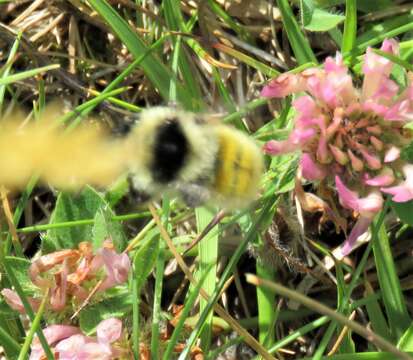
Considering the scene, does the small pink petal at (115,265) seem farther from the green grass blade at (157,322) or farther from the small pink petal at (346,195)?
the small pink petal at (346,195)

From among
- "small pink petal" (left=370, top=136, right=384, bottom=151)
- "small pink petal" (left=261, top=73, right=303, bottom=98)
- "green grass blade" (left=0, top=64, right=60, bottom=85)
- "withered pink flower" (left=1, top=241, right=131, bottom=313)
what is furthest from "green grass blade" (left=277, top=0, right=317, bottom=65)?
"withered pink flower" (left=1, top=241, right=131, bottom=313)

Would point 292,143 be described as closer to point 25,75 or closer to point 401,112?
point 401,112

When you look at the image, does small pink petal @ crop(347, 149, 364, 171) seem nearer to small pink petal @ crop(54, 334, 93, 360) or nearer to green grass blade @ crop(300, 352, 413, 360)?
green grass blade @ crop(300, 352, 413, 360)

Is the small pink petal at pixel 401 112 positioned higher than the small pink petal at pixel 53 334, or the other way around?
the small pink petal at pixel 401 112

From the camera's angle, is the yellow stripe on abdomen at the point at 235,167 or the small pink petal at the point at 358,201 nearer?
the yellow stripe on abdomen at the point at 235,167

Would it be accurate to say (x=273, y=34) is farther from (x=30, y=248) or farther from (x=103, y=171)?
(x=103, y=171)

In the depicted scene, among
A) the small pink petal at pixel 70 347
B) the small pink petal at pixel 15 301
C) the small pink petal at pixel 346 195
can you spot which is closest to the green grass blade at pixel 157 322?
the small pink petal at pixel 70 347

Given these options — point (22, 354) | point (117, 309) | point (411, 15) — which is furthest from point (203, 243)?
point (411, 15)
